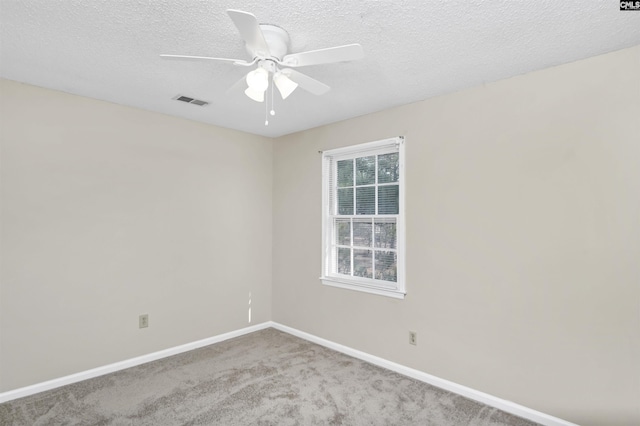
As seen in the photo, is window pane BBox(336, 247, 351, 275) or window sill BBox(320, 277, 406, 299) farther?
window pane BBox(336, 247, 351, 275)

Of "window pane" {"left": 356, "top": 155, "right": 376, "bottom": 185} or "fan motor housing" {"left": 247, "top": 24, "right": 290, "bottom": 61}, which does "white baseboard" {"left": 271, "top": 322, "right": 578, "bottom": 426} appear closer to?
"window pane" {"left": 356, "top": 155, "right": 376, "bottom": 185}

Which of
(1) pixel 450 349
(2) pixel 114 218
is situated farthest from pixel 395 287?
(2) pixel 114 218

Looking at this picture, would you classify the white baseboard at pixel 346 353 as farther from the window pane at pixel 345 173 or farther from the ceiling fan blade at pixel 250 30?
the ceiling fan blade at pixel 250 30

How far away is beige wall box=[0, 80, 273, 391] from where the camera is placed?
2.74 m

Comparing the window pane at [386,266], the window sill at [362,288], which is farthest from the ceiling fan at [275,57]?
the window sill at [362,288]

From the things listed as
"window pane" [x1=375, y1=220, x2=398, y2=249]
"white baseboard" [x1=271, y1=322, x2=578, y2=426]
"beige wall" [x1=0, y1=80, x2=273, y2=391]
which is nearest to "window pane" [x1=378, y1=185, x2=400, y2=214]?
"window pane" [x1=375, y1=220, x2=398, y2=249]

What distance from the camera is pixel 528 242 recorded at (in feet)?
8.22

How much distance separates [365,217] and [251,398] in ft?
6.41

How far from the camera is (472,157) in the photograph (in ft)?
9.17

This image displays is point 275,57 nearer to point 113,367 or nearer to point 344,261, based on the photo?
point 344,261

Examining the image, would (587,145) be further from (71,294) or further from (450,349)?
(71,294)

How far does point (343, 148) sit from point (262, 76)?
1.92 m

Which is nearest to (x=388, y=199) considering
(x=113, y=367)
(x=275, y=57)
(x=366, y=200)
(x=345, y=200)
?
(x=366, y=200)

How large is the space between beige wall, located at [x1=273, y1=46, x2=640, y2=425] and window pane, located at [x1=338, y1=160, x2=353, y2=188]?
0.44m
